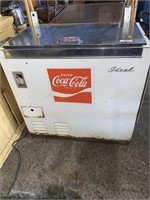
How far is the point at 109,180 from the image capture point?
1.20 m

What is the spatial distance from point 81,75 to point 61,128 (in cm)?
57

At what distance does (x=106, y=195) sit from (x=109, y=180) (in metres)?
0.11

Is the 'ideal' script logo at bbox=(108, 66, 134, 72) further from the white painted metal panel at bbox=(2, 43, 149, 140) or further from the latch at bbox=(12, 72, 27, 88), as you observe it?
the latch at bbox=(12, 72, 27, 88)

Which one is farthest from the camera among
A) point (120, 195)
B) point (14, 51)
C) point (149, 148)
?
point (149, 148)

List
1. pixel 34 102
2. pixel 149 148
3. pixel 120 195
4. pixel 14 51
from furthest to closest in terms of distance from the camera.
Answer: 1. pixel 149 148
2. pixel 34 102
3. pixel 120 195
4. pixel 14 51

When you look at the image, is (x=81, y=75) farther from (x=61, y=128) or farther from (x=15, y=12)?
(x=15, y=12)

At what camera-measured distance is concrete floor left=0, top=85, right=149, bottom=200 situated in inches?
45.6

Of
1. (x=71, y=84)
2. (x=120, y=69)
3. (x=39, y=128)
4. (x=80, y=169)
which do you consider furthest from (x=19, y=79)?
(x=80, y=169)

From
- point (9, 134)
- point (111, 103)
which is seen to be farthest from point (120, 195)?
point (9, 134)

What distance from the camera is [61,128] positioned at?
1408 mm

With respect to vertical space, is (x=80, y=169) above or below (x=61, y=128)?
below

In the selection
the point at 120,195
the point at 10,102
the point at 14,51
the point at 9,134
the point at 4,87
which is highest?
the point at 14,51

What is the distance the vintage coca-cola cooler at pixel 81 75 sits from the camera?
36.9 inches

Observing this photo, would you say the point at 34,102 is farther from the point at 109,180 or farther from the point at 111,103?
the point at 109,180
